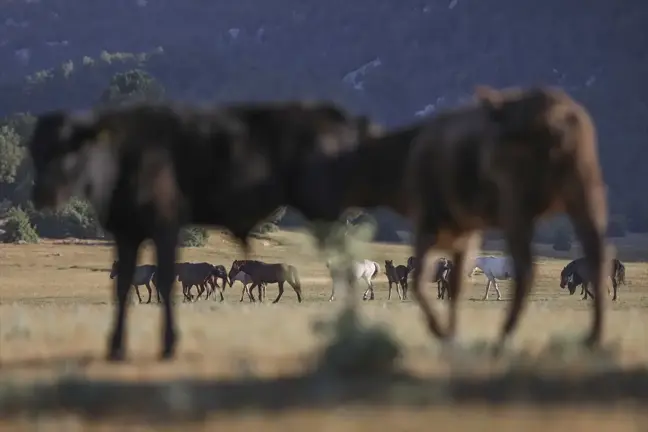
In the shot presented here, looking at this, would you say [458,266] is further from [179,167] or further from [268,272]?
[268,272]

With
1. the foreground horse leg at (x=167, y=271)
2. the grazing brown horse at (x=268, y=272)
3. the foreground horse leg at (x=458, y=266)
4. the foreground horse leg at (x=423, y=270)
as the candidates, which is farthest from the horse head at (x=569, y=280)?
the foreground horse leg at (x=167, y=271)

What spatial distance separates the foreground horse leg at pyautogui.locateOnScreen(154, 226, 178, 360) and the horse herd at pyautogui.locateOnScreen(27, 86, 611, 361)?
0.5 inches

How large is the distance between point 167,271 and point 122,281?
77 cm

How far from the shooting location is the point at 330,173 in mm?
10219

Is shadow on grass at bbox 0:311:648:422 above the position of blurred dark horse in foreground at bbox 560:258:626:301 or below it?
below

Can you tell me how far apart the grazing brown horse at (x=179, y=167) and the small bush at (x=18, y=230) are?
55.3 meters

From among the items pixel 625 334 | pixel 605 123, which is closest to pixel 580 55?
pixel 605 123

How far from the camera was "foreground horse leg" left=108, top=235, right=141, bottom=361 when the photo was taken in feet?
32.5

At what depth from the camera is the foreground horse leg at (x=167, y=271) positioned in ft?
31.5

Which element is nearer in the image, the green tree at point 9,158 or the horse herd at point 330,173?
the horse herd at point 330,173

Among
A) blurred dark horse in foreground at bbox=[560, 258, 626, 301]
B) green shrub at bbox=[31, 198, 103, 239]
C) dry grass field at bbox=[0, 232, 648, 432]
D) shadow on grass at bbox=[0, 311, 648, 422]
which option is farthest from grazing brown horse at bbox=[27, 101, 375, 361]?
green shrub at bbox=[31, 198, 103, 239]

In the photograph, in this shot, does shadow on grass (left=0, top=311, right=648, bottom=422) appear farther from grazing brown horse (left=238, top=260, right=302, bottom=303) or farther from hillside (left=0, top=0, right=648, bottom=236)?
hillside (left=0, top=0, right=648, bottom=236)

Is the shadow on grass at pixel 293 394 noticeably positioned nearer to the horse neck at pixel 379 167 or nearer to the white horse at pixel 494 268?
the horse neck at pixel 379 167

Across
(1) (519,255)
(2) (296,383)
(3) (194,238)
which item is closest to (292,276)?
(3) (194,238)
